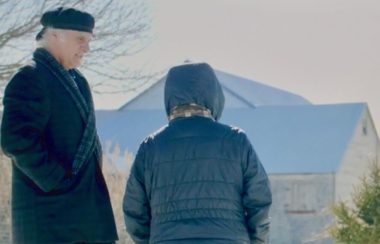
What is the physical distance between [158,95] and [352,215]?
1117 inches

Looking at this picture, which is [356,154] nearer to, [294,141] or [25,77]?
[294,141]

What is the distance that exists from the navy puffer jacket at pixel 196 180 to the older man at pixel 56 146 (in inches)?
6.7

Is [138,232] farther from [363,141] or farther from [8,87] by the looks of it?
[363,141]

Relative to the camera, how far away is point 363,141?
35.8m

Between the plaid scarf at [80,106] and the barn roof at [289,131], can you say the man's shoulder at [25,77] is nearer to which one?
the plaid scarf at [80,106]

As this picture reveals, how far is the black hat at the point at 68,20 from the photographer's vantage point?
4.55 meters

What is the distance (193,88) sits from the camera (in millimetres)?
4555

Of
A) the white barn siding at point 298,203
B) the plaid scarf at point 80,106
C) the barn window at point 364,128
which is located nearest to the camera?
the plaid scarf at point 80,106

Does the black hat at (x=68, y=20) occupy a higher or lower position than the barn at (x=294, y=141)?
higher

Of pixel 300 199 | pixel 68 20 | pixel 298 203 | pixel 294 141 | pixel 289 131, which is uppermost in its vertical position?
pixel 68 20

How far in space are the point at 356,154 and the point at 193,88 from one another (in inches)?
1198

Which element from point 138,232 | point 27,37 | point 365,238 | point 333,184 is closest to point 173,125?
point 138,232

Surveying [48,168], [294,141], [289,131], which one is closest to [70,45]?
[48,168]

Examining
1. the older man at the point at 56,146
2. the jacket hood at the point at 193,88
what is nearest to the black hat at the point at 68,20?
the older man at the point at 56,146
